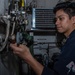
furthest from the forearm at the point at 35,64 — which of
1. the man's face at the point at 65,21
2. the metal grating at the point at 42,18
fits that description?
the metal grating at the point at 42,18

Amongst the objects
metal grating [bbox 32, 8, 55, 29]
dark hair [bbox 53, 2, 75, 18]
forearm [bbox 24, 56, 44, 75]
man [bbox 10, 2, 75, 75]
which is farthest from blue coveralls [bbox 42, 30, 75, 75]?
metal grating [bbox 32, 8, 55, 29]

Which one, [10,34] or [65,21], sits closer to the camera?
[10,34]

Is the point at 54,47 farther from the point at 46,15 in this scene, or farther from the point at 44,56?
the point at 46,15

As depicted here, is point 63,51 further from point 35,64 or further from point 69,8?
point 69,8

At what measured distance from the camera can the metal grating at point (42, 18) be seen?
1.91m

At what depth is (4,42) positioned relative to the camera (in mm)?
1023

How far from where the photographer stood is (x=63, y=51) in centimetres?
108

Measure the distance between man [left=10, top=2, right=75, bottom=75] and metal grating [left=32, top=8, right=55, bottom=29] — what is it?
1.83ft

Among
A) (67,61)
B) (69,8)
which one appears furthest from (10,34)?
(69,8)

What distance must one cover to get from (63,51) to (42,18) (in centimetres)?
89

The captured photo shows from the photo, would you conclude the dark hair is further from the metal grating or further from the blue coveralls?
the metal grating

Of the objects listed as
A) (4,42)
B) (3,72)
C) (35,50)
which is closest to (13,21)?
(4,42)

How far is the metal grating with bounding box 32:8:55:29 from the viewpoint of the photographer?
75.0 inches

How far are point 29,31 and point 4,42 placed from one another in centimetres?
93
